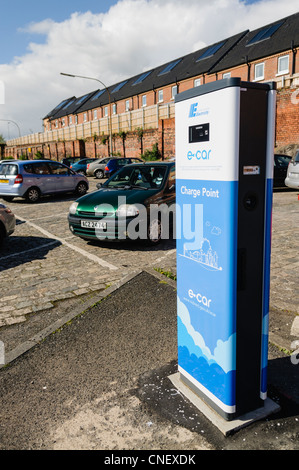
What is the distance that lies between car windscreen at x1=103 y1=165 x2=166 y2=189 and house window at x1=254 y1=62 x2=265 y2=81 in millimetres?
29995

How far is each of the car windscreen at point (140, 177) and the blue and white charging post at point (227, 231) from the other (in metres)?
5.35

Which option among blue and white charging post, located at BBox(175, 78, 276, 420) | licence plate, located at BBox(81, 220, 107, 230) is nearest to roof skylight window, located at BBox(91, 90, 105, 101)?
licence plate, located at BBox(81, 220, 107, 230)

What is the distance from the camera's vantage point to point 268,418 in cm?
272

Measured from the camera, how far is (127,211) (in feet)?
23.9

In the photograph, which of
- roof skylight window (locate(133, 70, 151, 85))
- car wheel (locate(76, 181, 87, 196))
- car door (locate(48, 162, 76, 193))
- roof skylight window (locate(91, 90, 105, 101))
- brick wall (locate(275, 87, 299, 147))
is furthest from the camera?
roof skylight window (locate(91, 90, 105, 101))

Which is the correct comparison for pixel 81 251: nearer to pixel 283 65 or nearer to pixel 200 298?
pixel 200 298

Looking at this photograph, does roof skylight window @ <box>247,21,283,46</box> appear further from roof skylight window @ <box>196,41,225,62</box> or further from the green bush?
the green bush

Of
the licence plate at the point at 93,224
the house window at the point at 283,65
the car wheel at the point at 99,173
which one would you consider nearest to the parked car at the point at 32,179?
the licence plate at the point at 93,224

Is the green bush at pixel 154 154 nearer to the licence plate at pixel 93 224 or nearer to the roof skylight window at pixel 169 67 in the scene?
the roof skylight window at pixel 169 67

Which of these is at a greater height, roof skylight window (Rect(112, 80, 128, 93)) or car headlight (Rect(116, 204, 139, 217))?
roof skylight window (Rect(112, 80, 128, 93))

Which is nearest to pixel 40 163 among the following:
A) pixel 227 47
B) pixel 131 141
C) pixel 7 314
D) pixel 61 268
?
pixel 61 268

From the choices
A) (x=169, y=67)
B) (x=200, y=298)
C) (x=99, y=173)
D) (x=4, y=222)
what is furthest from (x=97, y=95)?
(x=200, y=298)

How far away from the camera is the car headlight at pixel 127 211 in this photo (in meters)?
7.28

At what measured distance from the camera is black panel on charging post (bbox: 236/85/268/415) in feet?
7.75
